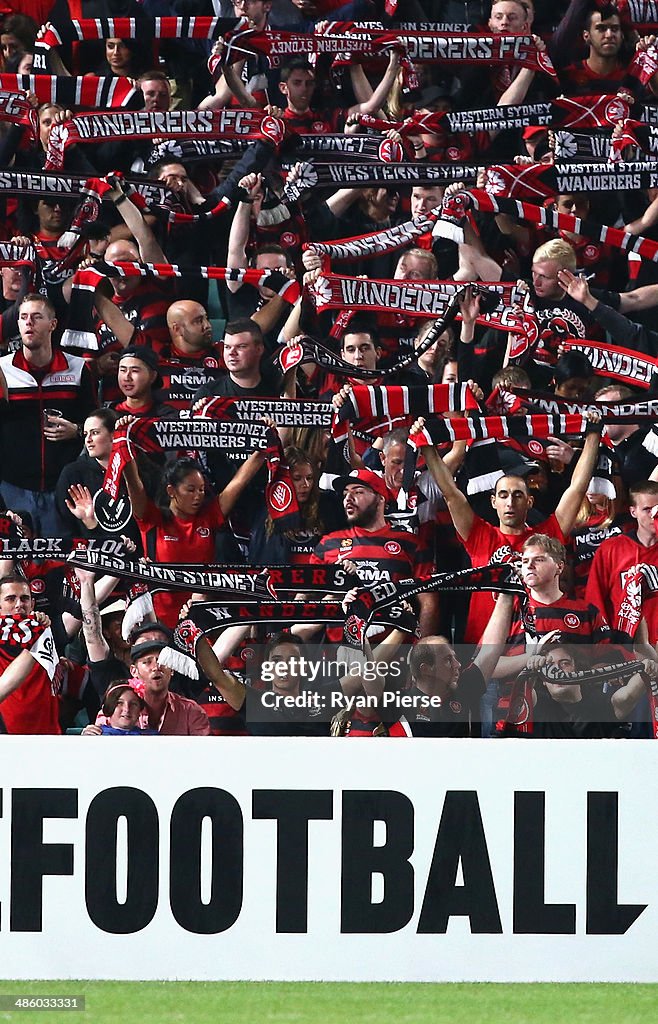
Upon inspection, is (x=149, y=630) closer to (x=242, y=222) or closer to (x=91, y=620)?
(x=91, y=620)

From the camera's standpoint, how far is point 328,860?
400 cm

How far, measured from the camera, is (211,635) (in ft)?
17.0

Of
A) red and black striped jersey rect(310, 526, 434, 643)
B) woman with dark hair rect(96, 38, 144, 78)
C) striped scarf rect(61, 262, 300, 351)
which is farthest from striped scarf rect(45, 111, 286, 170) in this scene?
red and black striped jersey rect(310, 526, 434, 643)

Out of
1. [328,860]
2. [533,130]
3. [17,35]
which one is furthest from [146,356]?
[328,860]

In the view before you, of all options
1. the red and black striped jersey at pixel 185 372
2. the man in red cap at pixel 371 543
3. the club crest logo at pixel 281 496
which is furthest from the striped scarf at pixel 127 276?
the man in red cap at pixel 371 543

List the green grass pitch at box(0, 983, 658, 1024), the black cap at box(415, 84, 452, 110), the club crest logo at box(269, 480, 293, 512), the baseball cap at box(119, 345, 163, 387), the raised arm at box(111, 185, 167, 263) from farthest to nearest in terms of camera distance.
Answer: the black cap at box(415, 84, 452, 110), the raised arm at box(111, 185, 167, 263), the baseball cap at box(119, 345, 163, 387), the club crest logo at box(269, 480, 293, 512), the green grass pitch at box(0, 983, 658, 1024)

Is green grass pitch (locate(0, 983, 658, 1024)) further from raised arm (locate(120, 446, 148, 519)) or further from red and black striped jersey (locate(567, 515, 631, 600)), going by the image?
raised arm (locate(120, 446, 148, 519))

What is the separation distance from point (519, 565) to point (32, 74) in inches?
126

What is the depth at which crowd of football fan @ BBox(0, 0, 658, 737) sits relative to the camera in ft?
16.3

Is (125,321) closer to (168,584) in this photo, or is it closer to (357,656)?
(168,584)

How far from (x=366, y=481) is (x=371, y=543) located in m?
0.27

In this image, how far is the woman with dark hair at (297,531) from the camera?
5.44m

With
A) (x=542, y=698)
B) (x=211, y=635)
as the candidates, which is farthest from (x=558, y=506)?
(x=211, y=635)

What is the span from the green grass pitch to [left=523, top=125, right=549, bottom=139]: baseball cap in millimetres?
3966
